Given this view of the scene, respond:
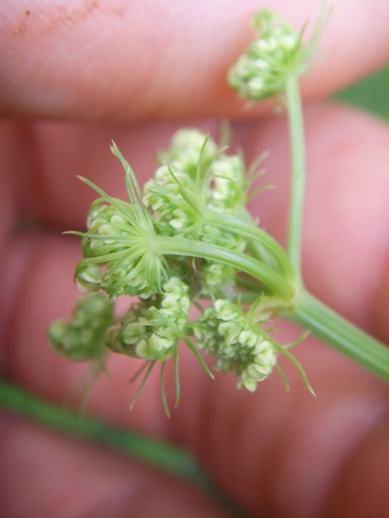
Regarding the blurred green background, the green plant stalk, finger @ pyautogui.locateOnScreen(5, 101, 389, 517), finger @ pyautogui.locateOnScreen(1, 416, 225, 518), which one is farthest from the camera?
the blurred green background

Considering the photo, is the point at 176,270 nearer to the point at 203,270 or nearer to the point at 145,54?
the point at 203,270

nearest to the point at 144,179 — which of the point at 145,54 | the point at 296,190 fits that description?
the point at 145,54

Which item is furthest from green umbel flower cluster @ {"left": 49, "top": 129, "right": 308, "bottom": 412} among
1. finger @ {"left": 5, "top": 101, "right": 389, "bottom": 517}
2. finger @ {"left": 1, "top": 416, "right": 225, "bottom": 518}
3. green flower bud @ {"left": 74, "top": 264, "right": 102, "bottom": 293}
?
finger @ {"left": 1, "top": 416, "right": 225, "bottom": 518}

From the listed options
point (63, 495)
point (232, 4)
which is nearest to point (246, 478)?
point (63, 495)

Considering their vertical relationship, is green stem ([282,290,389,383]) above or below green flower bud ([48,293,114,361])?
above

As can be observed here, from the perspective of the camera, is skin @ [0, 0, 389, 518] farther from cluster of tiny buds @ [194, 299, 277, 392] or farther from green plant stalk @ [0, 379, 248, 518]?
cluster of tiny buds @ [194, 299, 277, 392]

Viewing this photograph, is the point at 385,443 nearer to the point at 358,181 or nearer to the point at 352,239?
the point at 352,239

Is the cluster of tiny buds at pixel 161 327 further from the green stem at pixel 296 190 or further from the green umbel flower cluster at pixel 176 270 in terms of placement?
the green stem at pixel 296 190

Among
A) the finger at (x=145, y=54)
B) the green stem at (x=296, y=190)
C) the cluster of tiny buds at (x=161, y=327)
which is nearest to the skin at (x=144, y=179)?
the finger at (x=145, y=54)
